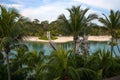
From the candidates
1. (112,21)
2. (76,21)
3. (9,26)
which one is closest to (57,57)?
(9,26)

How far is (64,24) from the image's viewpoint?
1575 cm

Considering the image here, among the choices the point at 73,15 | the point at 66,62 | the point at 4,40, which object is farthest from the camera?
the point at 73,15

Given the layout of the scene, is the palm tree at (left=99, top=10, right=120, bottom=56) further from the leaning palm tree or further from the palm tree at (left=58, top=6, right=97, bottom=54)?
the leaning palm tree

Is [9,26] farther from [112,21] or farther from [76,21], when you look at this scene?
[112,21]

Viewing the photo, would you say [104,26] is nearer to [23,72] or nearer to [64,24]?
[64,24]

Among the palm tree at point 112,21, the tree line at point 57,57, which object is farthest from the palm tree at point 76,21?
the palm tree at point 112,21

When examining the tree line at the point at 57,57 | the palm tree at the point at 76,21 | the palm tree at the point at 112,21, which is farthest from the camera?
the palm tree at the point at 112,21

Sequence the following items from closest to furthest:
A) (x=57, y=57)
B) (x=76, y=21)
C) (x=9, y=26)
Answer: (x=57, y=57) < (x=9, y=26) < (x=76, y=21)

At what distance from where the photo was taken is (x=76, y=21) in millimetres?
15375

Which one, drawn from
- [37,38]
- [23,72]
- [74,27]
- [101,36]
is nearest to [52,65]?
[23,72]

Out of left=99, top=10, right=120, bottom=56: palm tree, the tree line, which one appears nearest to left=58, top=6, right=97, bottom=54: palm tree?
the tree line

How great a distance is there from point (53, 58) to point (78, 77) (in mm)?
1202

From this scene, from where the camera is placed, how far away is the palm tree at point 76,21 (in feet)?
50.5

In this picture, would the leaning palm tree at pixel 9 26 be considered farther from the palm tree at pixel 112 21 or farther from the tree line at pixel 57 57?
the palm tree at pixel 112 21
